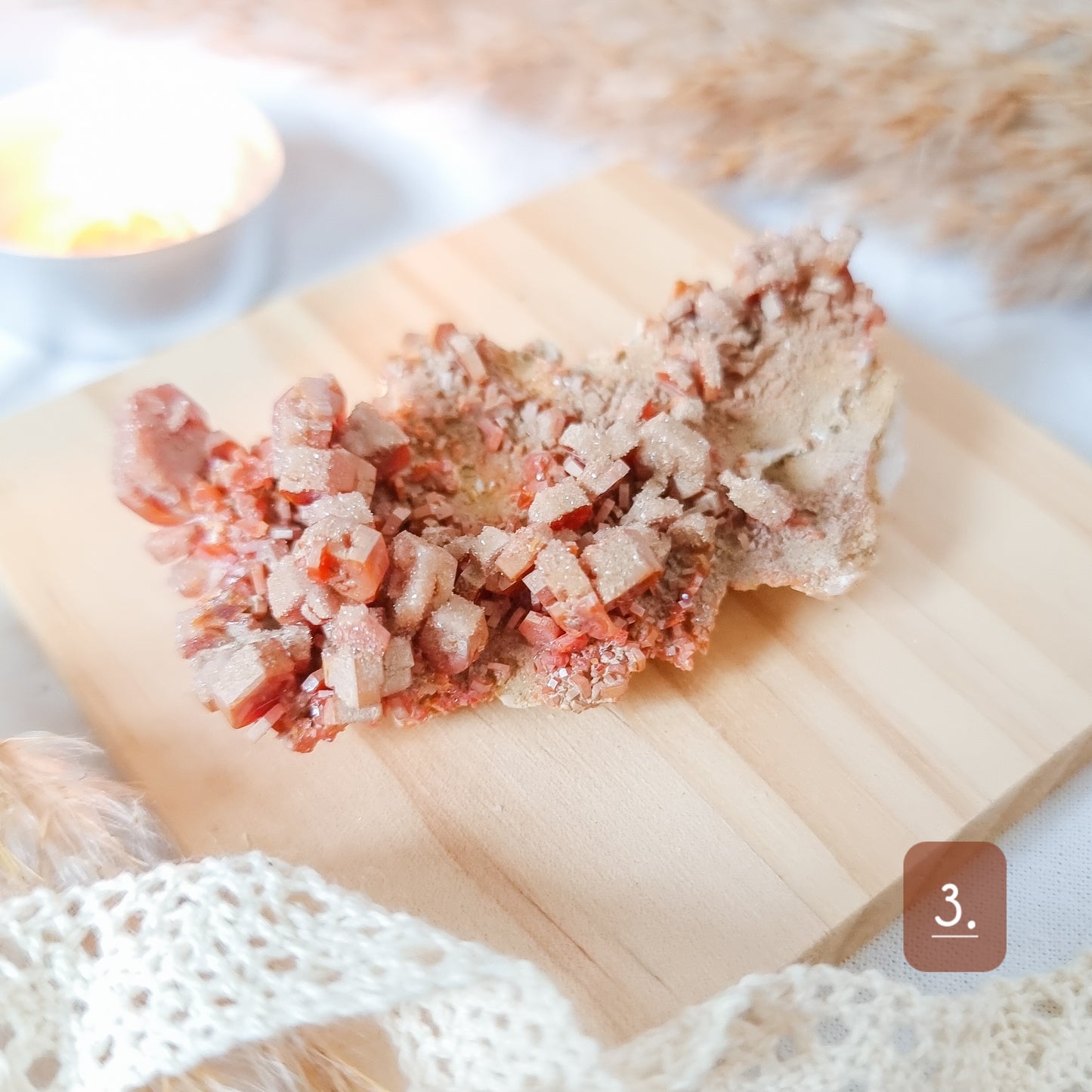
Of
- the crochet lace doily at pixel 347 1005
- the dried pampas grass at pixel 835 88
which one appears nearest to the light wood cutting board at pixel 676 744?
the crochet lace doily at pixel 347 1005

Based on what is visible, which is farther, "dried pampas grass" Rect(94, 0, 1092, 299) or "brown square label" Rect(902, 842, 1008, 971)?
"dried pampas grass" Rect(94, 0, 1092, 299)

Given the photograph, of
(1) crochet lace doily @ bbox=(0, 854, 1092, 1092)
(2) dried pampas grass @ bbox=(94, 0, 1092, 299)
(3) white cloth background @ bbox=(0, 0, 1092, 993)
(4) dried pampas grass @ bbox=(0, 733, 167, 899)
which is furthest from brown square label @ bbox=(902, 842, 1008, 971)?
(2) dried pampas grass @ bbox=(94, 0, 1092, 299)

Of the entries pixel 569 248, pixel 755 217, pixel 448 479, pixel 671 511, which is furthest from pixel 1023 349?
pixel 448 479

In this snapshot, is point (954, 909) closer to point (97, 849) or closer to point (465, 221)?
point (97, 849)

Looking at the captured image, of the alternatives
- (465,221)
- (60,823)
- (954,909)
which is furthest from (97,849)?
(465,221)

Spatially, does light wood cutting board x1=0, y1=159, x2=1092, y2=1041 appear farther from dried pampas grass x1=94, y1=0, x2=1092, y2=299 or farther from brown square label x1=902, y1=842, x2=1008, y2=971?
dried pampas grass x1=94, y1=0, x2=1092, y2=299

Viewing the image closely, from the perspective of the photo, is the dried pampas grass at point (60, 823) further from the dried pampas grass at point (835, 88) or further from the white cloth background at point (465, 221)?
the dried pampas grass at point (835, 88)
